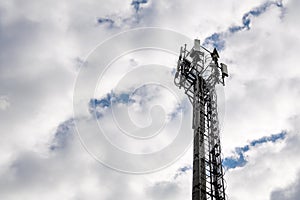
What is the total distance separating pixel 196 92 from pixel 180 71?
325 centimetres

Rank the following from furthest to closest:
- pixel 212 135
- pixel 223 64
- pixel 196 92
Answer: pixel 223 64 < pixel 196 92 < pixel 212 135

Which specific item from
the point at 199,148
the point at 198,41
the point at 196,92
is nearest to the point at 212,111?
A: the point at 196,92

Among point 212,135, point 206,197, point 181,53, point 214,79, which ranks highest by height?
point 181,53

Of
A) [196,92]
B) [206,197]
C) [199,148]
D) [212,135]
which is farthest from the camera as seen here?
[196,92]

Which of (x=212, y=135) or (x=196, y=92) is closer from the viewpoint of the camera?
(x=212, y=135)

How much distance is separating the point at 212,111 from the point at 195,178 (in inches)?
344

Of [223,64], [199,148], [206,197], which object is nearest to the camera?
[206,197]

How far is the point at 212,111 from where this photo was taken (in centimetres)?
3681

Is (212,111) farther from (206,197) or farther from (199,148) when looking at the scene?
(206,197)

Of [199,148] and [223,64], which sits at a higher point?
[223,64]

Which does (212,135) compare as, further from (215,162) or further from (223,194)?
(223,194)

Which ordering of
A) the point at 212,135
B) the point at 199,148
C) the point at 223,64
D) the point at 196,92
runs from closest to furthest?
the point at 199,148, the point at 212,135, the point at 196,92, the point at 223,64

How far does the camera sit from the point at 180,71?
39344 millimetres

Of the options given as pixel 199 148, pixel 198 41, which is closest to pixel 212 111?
pixel 199 148
